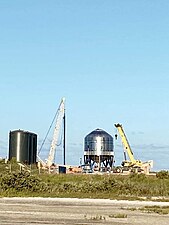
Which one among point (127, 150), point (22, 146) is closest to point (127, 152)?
point (127, 150)

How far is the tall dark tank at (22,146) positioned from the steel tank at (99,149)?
649 inches

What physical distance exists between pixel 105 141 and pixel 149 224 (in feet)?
338

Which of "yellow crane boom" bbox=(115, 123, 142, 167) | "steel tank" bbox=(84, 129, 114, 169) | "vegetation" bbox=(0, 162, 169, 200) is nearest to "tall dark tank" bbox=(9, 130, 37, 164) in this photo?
"steel tank" bbox=(84, 129, 114, 169)

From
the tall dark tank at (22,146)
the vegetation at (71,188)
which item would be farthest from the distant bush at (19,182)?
the tall dark tank at (22,146)

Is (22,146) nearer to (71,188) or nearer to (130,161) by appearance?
(130,161)

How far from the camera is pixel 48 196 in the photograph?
160 feet

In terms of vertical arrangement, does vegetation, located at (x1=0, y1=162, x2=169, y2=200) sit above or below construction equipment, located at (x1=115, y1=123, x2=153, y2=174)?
below

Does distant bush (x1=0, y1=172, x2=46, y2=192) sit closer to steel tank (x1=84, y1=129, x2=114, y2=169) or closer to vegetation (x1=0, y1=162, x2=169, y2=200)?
vegetation (x1=0, y1=162, x2=169, y2=200)

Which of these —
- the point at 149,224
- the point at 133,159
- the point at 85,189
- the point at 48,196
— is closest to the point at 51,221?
the point at 149,224

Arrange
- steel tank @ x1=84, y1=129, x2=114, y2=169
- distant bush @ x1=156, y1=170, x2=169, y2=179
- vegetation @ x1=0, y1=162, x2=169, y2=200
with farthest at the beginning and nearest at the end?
steel tank @ x1=84, y1=129, x2=114, y2=169, distant bush @ x1=156, y1=170, x2=169, y2=179, vegetation @ x1=0, y1=162, x2=169, y2=200

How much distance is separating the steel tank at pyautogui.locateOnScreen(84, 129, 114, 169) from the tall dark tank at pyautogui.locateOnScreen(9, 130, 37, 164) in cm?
1648

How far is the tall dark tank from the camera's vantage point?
378 ft

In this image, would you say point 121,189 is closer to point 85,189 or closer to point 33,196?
point 85,189

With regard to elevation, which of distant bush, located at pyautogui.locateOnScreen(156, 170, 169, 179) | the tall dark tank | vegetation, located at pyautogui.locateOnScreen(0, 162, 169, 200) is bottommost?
vegetation, located at pyautogui.locateOnScreen(0, 162, 169, 200)
